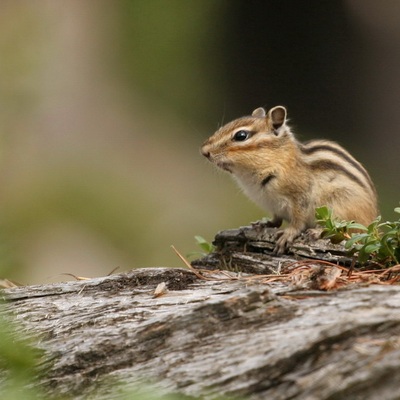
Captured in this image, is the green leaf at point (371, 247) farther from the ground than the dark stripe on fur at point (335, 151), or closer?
closer

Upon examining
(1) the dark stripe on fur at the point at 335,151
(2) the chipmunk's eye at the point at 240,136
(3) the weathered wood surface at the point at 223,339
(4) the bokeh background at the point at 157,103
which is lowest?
(3) the weathered wood surface at the point at 223,339

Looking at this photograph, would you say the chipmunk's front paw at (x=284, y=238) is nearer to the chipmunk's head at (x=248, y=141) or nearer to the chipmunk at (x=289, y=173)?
the chipmunk at (x=289, y=173)

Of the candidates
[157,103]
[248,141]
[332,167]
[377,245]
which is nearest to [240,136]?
[248,141]

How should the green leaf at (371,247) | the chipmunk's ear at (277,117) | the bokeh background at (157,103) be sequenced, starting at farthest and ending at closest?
the bokeh background at (157,103), the chipmunk's ear at (277,117), the green leaf at (371,247)

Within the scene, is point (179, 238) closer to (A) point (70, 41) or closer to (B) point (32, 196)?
(B) point (32, 196)

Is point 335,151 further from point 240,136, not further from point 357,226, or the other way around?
point 357,226

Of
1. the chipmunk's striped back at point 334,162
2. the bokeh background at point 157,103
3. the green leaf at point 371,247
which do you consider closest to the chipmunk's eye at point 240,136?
the chipmunk's striped back at point 334,162
